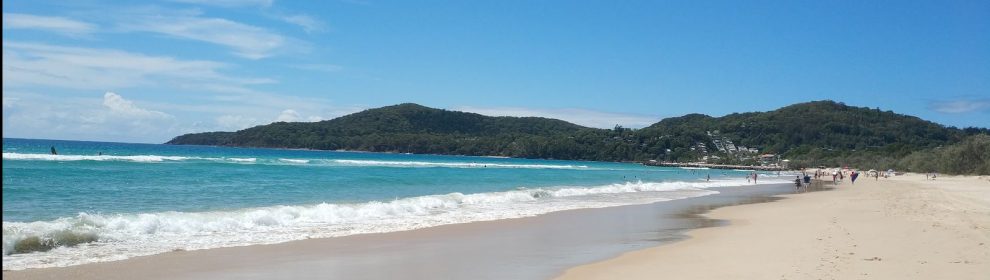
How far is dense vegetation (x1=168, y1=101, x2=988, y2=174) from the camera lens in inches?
5846

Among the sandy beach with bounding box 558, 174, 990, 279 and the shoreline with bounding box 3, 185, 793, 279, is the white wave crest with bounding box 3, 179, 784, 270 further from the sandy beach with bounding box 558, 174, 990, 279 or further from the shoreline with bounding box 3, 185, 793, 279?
the sandy beach with bounding box 558, 174, 990, 279

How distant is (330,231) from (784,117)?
169922 mm

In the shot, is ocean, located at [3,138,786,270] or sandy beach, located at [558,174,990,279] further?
ocean, located at [3,138,786,270]

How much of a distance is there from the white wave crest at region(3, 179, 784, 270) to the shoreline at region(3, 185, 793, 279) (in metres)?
0.74

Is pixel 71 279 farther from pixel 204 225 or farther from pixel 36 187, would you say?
pixel 36 187

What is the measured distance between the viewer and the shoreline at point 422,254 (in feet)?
29.9

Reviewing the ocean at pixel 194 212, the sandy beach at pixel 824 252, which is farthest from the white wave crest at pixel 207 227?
the sandy beach at pixel 824 252

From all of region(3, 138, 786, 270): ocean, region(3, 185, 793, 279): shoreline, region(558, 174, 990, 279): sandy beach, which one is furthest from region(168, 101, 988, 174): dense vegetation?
region(3, 185, 793, 279): shoreline

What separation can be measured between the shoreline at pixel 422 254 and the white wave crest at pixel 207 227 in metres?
0.74

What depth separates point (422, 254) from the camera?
11156 mm

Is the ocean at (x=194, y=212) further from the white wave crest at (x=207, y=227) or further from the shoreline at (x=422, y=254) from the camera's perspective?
the shoreline at (x=422, y=254)

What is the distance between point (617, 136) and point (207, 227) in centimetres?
15896

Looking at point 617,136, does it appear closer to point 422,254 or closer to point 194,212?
point 194,212

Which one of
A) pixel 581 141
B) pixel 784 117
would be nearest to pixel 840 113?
pixel 784 117
